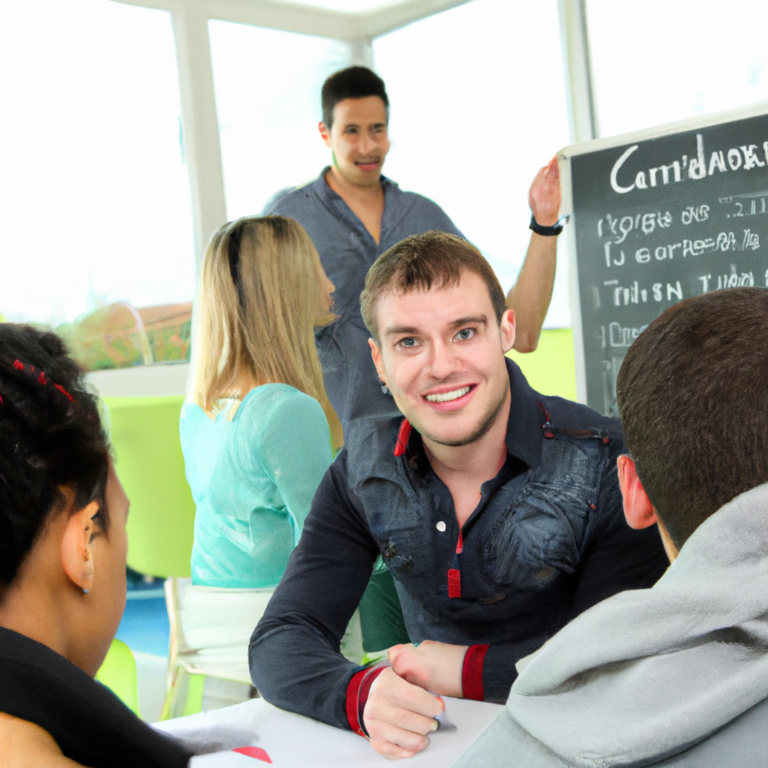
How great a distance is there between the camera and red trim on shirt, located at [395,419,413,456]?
143 centimetres

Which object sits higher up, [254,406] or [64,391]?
[64,391]

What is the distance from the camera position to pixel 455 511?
1.37 metres

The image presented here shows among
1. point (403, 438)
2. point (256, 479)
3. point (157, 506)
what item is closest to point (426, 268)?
point (403, 438)

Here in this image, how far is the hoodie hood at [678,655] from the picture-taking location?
1.78 feet

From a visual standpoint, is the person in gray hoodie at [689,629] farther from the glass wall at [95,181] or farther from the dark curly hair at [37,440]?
the glass wall at [95,181]

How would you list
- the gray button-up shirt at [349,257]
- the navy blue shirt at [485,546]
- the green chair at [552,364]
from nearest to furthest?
the navy blue shirt at [485,546] < the gray button-up shirt at [349,257] < the green chair at [552,364]

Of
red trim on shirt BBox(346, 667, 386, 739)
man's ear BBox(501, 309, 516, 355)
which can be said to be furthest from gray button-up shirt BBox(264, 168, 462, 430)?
red trim on shirt BBox(346, 667, 386, 739)

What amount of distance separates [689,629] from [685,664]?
0.03 meters

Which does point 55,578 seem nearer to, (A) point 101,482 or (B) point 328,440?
(A) point 101,482

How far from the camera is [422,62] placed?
169 inches

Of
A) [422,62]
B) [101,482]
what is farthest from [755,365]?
[422,62]

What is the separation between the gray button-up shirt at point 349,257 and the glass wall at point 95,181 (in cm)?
121

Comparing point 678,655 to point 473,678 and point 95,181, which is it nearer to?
point 473,678

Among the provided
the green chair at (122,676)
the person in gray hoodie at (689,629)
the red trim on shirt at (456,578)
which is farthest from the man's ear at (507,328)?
the green chair at (122,676)
